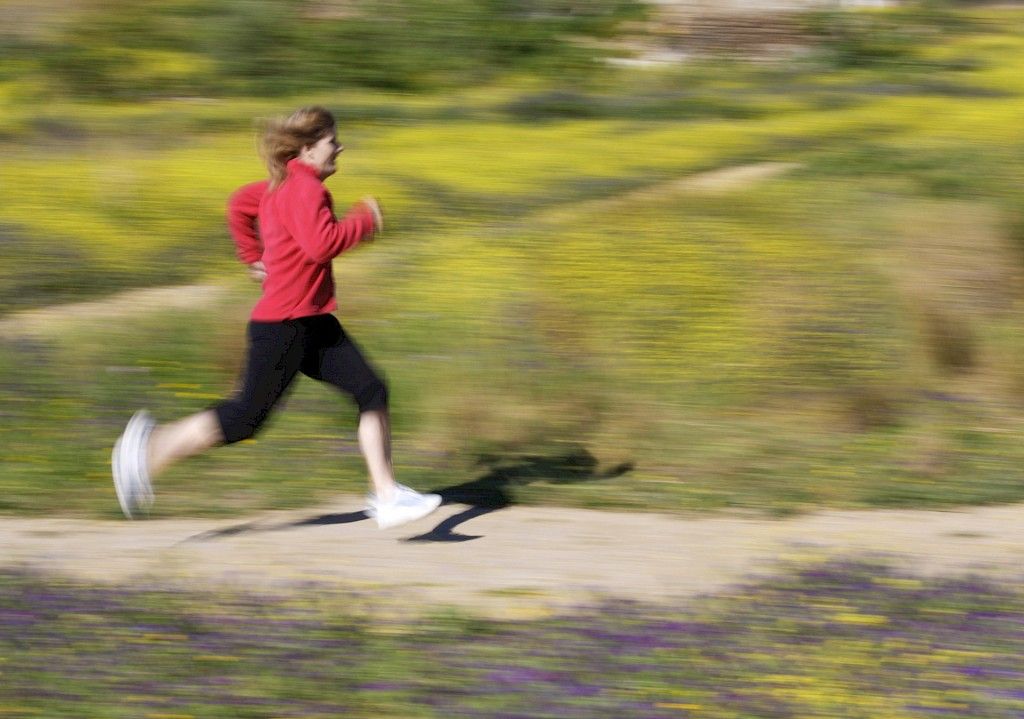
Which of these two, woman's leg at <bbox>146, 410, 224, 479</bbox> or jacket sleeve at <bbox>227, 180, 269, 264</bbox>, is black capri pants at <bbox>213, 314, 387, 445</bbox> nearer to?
woman's leg at <bbox>146, 410, 224, 479</bbox>

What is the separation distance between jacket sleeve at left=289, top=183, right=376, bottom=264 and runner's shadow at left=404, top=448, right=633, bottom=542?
1.33 meters

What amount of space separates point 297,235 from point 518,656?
1573 mm

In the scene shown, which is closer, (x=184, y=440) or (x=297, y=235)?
(x=297, y=235)

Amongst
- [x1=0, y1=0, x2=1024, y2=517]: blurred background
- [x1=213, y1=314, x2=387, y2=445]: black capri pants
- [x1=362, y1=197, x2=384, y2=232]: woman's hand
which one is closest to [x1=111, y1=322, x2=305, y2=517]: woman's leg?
[x1=213, y1=314, x2=387, y2=445]: black capri pants

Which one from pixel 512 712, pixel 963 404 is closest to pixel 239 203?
pixel 512 712

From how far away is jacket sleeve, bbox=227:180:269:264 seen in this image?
5004 millimetres

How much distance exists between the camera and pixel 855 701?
362 centimetres

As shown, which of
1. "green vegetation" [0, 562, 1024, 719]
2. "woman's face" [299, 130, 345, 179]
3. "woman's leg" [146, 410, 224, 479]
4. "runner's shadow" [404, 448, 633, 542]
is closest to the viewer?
"green vegetation" [0, 562, 1024, 719]

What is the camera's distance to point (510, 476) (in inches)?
239

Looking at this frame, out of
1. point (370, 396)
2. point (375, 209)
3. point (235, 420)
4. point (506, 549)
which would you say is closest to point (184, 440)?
point (235, 420)

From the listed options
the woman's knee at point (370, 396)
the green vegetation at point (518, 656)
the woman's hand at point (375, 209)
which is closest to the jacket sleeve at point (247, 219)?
the woman's hand at point (375, 209)

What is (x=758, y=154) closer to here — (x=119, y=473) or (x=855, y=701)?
(x=119, y=473)

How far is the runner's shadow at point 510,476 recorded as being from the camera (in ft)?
19.1

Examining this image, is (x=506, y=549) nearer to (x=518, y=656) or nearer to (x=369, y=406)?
(x=369, y=406)
